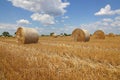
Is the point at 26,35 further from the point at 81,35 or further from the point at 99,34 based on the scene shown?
the point at 99,34

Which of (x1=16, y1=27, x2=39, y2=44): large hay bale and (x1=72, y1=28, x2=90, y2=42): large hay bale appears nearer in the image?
(x1=16, y1=27, x2=39, y2=44): large hay bale

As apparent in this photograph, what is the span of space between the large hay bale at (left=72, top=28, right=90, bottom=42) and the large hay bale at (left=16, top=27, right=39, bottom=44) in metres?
5.11

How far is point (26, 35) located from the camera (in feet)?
58.3

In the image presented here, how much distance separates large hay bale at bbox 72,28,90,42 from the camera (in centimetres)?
2059

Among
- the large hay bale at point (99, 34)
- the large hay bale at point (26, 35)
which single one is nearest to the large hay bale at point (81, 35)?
the large hay bale at point (26, 35)

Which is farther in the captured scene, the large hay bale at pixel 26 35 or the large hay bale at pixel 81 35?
the large hay bale at pixel 81 35

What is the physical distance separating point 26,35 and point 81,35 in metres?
6.43

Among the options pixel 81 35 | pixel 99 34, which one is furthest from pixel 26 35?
pixel 99 34

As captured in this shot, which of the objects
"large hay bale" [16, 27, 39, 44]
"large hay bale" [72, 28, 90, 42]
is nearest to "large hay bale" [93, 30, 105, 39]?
"large hay bale" [72, 28, 90, 42]

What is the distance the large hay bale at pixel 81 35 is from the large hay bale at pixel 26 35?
16.8 ft

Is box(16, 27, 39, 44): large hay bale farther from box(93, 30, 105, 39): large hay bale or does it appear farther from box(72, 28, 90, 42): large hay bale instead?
box(93, 30, 105, 39): large hay bale

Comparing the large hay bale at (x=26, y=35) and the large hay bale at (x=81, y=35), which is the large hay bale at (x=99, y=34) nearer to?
the large hay bale at (x=81, y=35)

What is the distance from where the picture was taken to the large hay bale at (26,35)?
17.7 m

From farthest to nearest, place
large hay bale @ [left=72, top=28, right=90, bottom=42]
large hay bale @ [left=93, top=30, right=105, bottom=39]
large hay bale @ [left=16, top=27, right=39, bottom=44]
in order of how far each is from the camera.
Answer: large hay bale @ [left=93, top=30, right=105, bottom=39]
large hay bale @ [left=72, top=28, right=90, bottom=42]
large hay bale @ [left=16, top=27, right=39, bottom=44]
